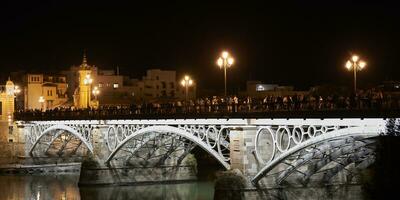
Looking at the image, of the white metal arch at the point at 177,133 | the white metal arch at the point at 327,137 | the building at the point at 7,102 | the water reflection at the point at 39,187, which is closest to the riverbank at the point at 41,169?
the water reflection at the point at 39,187

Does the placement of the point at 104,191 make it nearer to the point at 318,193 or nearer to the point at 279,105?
the point at 318,193

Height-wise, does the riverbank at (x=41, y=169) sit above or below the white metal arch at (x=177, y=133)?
below

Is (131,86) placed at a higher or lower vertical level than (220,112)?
higher

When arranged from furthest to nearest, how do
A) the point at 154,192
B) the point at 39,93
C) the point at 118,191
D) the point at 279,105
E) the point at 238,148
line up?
the point at 39,93, the point at 118,191, the point at 154,192, the point at 238,148, the point at 279,105

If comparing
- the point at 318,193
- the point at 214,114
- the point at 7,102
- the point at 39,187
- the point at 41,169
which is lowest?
the point at 39,187

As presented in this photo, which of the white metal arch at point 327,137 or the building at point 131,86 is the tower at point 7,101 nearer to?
the building at point 131,86

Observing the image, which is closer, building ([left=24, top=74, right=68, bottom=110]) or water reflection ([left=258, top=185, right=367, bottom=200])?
water reflection ([left=258, top=185, right=367, bottom=200])

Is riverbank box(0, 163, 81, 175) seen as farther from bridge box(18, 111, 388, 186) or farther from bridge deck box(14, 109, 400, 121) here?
bridge box(18, 111, 388, 186)

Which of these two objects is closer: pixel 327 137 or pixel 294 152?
pixel 327 137

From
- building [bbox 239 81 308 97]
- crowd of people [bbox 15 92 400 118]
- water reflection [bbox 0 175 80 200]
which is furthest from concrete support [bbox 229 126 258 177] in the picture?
building [bbox 239 81 308 97]

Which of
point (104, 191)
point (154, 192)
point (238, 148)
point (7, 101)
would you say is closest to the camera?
point (238, 148)

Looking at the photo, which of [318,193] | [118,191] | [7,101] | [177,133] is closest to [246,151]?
[318,193]

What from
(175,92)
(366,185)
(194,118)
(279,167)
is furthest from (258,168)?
(175,92)

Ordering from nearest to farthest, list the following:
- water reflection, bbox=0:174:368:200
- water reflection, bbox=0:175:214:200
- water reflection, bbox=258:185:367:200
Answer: water reflection, bbox=258:185:367:200 → water reflection, bbox=0:174:368:200 → water reflection, bbox=0:175:214:200
